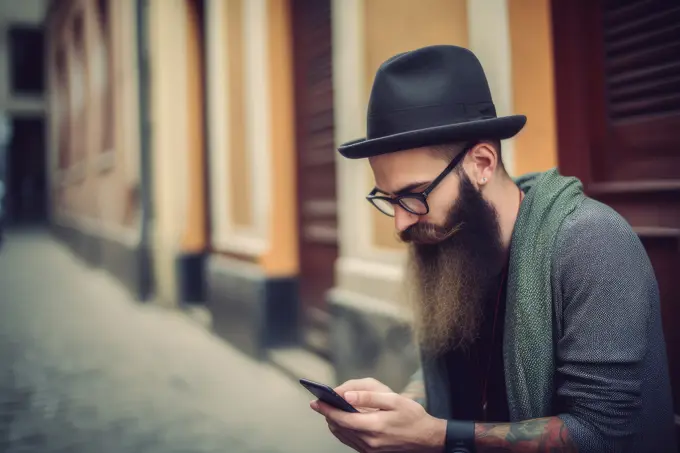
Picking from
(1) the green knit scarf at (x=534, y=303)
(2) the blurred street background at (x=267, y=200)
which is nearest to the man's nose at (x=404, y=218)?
(1) the green knit scarf at (x=534, y=303)

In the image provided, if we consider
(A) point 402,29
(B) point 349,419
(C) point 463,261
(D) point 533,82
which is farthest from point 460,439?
(A) point 402,29

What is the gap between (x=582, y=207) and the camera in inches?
67.9

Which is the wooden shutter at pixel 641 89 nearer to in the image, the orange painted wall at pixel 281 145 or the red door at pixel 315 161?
the red door at pixel 315 161

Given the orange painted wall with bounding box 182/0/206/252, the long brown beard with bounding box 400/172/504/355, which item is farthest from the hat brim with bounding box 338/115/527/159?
the orange painted wall with bounding box 182/0/206/252

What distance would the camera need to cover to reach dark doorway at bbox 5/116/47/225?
31.3 metres

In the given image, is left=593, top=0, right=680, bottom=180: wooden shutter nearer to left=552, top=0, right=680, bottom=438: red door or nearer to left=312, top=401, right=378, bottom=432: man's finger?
left=552, top=0, right=680, bottom=438: red door

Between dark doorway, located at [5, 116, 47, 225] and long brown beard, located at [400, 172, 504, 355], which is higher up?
dark doorway, located at [5, 116, 47, 225]

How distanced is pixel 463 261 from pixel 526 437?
504 mm

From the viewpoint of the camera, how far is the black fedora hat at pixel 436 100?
181 centimetres

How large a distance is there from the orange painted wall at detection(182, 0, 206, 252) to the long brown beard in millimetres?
7189

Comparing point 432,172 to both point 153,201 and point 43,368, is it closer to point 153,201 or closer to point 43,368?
point 43,368

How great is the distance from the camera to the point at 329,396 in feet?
5.75

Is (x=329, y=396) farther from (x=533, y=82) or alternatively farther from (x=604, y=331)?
(x=533, y=82)

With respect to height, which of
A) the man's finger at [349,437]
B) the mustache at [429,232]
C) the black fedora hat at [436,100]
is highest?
the black fedora hat at [436,100]
